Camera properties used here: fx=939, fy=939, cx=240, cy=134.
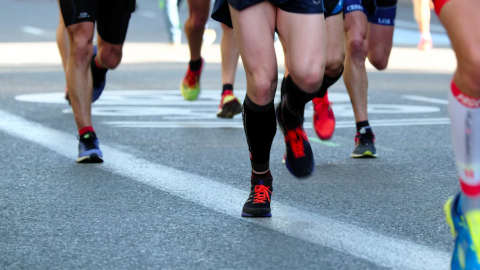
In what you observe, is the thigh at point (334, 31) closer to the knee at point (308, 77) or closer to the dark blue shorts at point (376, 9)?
the knee at point (308, 77)

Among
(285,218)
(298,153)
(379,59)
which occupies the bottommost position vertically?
(379,59)

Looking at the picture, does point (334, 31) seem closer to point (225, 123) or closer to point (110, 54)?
point (110, 54)

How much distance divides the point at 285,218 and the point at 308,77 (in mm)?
629

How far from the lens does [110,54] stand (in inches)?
253

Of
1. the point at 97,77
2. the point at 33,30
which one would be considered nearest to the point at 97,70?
the point at 97,77

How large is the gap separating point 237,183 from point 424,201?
3.39 ft

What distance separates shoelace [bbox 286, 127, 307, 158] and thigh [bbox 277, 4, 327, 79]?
1.61 ft

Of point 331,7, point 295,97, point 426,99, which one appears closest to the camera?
point 295,97

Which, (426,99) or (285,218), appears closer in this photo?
(285,218)

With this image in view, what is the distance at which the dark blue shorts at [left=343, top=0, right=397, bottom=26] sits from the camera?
19.0 ft

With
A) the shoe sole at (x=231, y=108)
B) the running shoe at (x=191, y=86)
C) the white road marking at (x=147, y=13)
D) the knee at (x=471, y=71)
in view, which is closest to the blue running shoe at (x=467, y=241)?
the knee at (x=471, y=71)

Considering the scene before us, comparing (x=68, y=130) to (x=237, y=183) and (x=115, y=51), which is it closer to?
(x=115, y=51)

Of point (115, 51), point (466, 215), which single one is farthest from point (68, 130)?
point (466, 215)

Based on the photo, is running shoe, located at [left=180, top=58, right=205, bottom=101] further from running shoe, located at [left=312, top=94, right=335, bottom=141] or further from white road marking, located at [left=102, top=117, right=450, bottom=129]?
running shoe, located at [left=312, top=94, right=335, bottom=141]
